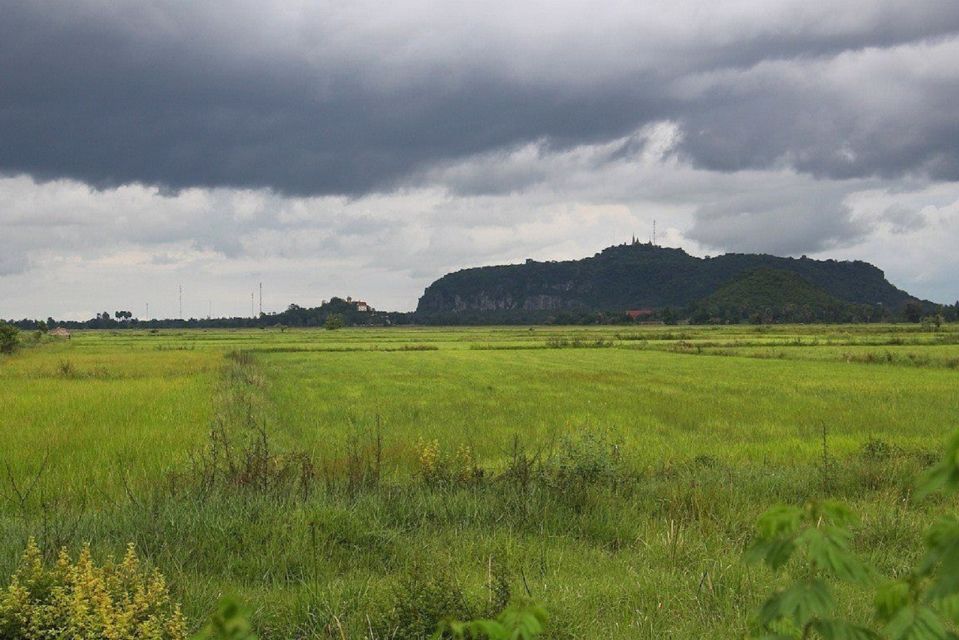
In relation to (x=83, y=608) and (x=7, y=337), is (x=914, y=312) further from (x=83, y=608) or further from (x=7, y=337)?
(x=83, y=608)

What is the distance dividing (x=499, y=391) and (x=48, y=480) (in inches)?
667

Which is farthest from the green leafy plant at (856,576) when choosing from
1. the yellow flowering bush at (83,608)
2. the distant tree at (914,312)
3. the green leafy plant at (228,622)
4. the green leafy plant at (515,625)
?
the distant tree at (914,312)

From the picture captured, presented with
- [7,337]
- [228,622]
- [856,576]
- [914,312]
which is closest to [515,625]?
Result: [228,622]

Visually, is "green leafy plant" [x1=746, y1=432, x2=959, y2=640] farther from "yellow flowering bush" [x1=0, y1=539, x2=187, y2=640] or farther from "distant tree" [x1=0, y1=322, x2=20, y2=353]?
"distant tree" [x1=0, y1=322, x2=20, y2=353]

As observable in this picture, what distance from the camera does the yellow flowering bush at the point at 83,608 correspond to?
4.43m

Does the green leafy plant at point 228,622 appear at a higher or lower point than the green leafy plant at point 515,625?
higher

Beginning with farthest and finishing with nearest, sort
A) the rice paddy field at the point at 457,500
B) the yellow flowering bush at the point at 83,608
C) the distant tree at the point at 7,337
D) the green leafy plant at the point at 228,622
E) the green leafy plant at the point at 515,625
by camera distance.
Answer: the distant tree at the point at 7,337 → the rice paddy field at the point at 457,500 → the yellow flowering bush at the point at 83,608 → the green leafy plant at the point at 515,625 → the green leafy plant at the point at 228,622

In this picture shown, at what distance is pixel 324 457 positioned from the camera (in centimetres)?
1216

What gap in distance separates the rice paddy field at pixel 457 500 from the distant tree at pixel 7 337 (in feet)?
124

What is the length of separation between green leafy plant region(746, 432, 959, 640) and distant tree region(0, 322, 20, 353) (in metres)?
61.1

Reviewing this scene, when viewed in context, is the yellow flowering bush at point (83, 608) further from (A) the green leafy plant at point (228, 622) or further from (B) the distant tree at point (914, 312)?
(B) the distant tree at point (914, 312)

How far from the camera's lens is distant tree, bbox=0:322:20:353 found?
51600mm

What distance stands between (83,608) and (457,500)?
4.43 metres

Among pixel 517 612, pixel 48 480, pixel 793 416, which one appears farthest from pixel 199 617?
pixel 793 416
